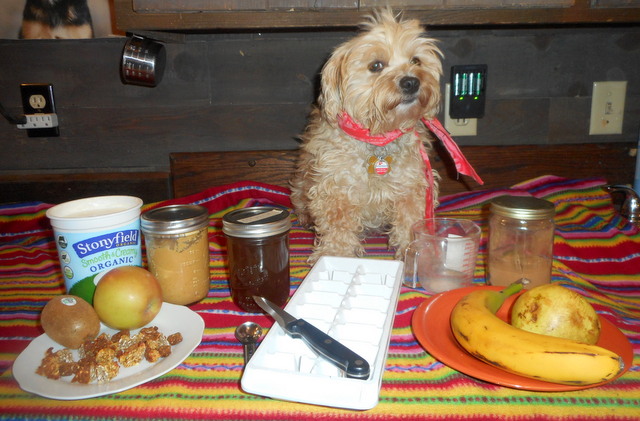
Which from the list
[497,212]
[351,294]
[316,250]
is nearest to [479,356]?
[351,294]

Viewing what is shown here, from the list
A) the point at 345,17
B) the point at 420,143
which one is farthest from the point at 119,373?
the point at 345,17

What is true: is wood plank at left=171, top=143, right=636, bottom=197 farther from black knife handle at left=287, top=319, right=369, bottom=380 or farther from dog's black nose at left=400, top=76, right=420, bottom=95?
black knife handle at left=287, top=319, right=369, bottom=380

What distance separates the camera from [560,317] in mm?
783

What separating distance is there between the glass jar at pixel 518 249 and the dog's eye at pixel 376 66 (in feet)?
1.93

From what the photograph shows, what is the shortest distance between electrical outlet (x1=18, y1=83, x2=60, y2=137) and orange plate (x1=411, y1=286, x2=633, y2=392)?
1.82m

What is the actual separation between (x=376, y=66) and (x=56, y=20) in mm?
1389

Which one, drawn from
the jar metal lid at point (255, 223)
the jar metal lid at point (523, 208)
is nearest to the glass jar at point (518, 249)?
the jar metal lid at point (523, 208)

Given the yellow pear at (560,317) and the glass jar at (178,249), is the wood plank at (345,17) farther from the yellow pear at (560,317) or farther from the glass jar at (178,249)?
the yellow pear at (560,317)

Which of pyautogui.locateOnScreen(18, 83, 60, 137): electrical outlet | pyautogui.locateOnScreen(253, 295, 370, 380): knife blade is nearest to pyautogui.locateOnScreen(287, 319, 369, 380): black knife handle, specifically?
pyautogui.locateOnScreen(253, 295, 370, 380): knife blade

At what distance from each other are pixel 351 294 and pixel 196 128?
1320mm

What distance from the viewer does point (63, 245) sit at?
3.08 ft

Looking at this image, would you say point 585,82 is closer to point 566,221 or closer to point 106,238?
point 566,221

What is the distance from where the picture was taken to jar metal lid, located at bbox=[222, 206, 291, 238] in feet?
3.17

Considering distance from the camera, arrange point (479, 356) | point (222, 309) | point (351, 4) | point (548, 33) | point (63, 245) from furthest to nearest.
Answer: point (548, 33) < point (351, 4) < point (222, 309) < point (63, 245) < point (479, 356)
